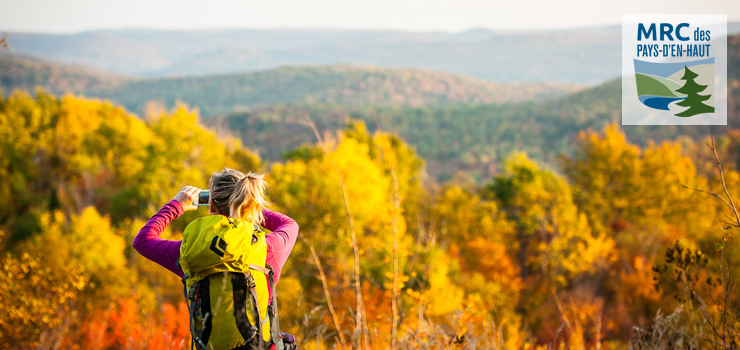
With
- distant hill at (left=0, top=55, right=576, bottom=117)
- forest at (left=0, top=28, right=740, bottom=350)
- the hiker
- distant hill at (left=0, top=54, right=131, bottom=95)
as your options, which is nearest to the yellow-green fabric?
the hiker

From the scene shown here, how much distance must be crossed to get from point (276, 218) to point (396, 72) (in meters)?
172

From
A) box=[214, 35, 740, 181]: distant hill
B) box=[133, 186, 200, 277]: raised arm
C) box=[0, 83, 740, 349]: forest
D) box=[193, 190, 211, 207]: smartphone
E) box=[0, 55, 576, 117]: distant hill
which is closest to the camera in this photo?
box=[133, 186, 200, 277]: raised arm

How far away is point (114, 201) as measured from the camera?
23.6 meters

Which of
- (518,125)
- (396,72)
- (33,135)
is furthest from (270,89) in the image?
(33,135)

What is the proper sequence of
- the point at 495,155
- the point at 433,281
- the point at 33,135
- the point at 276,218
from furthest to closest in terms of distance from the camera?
1. the point at 495,155
2. the point at 33,135
3. the point at 433,281
4. the point at 276,218

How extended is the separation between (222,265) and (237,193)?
0.38 m

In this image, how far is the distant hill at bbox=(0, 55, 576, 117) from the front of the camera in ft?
470

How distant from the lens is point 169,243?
2.48m

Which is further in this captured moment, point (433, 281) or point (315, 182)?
point (315, 182)

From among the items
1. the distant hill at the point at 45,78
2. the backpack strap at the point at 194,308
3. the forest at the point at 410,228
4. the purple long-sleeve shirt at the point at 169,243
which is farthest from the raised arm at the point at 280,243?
the distant hill at the point at 45,78

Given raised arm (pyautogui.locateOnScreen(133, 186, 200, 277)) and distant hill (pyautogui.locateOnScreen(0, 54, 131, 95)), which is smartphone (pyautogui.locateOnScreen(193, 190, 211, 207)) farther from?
distant hill (pyautogui.locateOnScreen(0, 54, 131, 95))

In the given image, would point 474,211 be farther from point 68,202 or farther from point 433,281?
point 68,202

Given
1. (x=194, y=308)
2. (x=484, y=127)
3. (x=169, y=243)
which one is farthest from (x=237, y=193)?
(x=484, y=127)

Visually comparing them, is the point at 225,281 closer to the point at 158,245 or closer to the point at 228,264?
the point at 228,264
